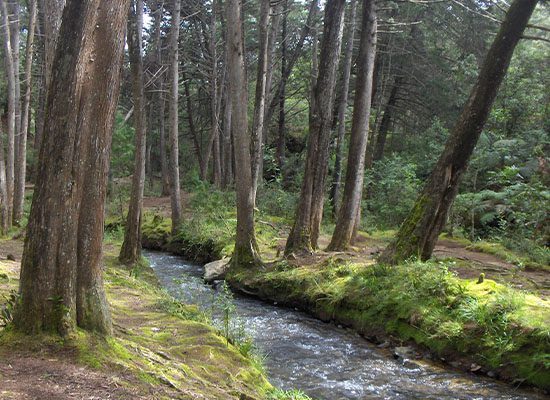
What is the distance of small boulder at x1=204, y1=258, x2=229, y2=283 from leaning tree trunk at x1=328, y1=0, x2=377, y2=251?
2.68 metres

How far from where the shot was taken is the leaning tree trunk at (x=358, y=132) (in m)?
12.8

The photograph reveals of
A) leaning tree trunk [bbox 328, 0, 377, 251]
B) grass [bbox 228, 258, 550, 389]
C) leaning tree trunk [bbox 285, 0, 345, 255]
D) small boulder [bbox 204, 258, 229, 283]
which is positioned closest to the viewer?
grass [bbox 228, 258, 550, 389]

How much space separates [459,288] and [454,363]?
135 cm

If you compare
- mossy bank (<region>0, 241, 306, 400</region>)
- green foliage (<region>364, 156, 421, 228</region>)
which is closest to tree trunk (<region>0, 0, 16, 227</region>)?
mossy bank (<region>0, 241, 306, 400</region>)

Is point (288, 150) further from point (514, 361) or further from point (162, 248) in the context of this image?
point (514, 361)

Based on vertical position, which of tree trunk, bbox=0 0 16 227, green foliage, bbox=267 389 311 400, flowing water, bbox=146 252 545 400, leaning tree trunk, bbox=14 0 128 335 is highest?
tree trunk, bbox=0 0 16 227

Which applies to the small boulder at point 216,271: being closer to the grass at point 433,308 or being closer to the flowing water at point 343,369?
the grass at point 433,308

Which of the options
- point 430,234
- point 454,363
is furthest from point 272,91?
point 454,363

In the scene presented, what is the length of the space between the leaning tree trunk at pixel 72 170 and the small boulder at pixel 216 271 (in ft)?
26.3

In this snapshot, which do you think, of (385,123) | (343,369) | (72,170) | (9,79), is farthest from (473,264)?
(385,123)

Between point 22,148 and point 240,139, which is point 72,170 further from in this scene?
point 22,148

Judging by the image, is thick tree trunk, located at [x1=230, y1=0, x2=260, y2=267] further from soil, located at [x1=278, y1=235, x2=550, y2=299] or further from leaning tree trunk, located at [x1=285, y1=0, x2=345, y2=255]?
soil, located at [x1=278, y1=235, x2=550, y2=299]

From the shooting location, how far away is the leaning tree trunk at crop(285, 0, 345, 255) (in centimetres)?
1182

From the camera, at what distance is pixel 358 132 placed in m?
12.9
